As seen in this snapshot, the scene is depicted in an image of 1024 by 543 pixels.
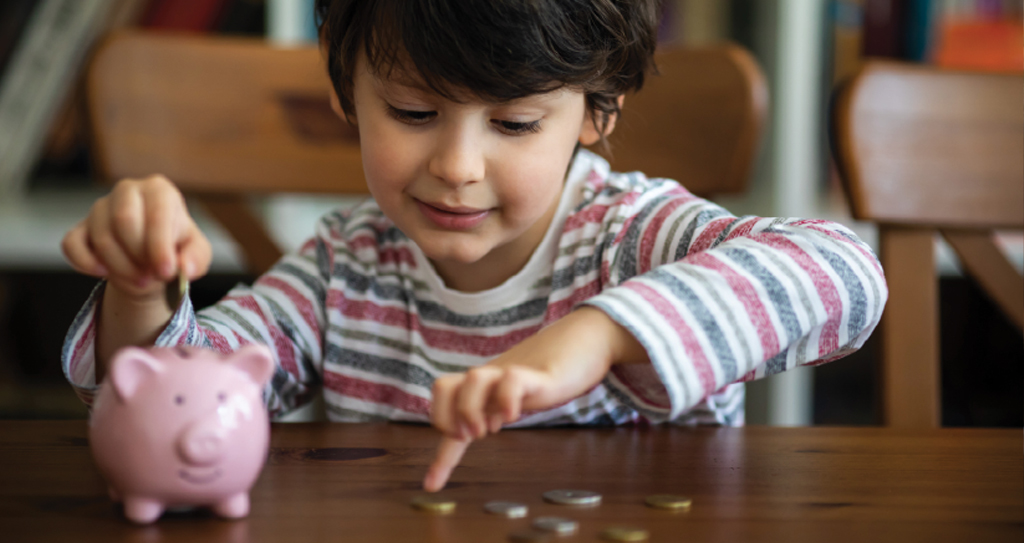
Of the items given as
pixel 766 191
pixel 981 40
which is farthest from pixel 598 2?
pixel 981 40

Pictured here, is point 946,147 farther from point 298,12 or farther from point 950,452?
point 298,12

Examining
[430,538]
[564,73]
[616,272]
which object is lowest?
[430,538]

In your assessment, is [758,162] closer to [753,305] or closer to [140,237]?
[753,305]

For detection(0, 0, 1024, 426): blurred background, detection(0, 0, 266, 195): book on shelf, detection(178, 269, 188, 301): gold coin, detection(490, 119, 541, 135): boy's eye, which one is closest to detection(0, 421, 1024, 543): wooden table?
detection(178, 269, 188, 301): gold coin

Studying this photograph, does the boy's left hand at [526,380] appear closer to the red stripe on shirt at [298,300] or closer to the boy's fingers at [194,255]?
the boy's fingers at [194,255]

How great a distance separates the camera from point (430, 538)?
1.16ft

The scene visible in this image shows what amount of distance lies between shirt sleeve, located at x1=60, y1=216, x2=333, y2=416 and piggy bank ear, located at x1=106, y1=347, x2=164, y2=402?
0.21 meters

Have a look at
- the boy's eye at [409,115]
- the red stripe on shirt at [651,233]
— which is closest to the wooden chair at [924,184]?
the red stripe on shirt at [651,233]

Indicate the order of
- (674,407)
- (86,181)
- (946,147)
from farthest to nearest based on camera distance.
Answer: (86,181)
(946,147)
(674,407)

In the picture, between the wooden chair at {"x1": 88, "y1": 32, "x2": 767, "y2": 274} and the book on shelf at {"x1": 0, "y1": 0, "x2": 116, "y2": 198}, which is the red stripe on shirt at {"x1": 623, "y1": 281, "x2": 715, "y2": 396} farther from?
the book on shelf at {"x1": 0, "y1": 0, "x2": 116, "y2": 198}

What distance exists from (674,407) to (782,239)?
16 centimetres

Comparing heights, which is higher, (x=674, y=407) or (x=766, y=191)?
(x=766, y=191)

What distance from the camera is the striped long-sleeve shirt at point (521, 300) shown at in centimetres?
53

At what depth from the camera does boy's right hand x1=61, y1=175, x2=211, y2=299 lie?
431 mm
